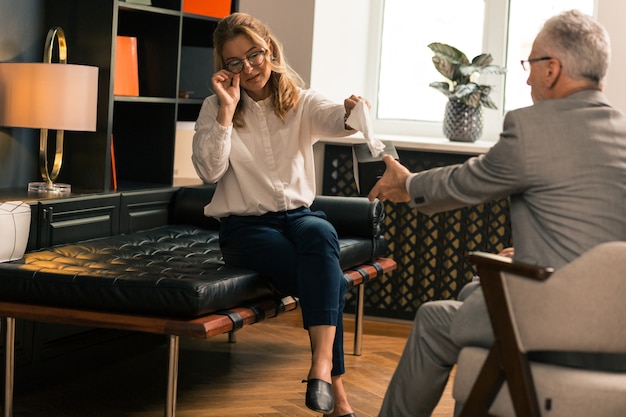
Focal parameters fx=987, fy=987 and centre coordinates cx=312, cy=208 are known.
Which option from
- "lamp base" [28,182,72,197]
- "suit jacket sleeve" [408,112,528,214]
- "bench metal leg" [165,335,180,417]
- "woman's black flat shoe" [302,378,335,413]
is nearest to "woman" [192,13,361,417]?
"woman's black flat shoe" [302,378,335,413]

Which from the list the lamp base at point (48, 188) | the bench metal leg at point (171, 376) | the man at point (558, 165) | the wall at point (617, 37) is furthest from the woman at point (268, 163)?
the wall at point (617, 37)

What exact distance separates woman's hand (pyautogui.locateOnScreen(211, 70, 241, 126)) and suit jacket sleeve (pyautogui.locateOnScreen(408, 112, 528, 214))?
101cm

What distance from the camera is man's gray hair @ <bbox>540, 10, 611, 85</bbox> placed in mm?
2334

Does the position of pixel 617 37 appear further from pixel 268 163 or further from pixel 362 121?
pixel 268 163

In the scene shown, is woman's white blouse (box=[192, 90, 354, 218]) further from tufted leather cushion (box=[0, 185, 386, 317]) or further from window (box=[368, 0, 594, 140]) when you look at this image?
window (box=[368, 0, 594, 140])

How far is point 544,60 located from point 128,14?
8.70 ft

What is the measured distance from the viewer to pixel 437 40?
18.3ft

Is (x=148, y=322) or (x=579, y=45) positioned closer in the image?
(x=579, y=45)

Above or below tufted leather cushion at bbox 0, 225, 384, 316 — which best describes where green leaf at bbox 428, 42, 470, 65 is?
above

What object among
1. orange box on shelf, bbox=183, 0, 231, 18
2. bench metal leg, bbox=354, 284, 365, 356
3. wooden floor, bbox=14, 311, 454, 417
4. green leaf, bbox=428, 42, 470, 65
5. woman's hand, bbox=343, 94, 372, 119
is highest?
orange box on shelf, bbox=183, 0, 231, 18

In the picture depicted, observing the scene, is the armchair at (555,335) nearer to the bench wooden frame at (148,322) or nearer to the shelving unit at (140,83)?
the bench wooden frame at (148,322)

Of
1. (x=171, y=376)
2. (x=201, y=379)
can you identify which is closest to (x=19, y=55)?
(x=201, y=379)

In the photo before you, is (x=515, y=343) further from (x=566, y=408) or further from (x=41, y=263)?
(x=41, y=263)

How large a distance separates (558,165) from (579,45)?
295mm
